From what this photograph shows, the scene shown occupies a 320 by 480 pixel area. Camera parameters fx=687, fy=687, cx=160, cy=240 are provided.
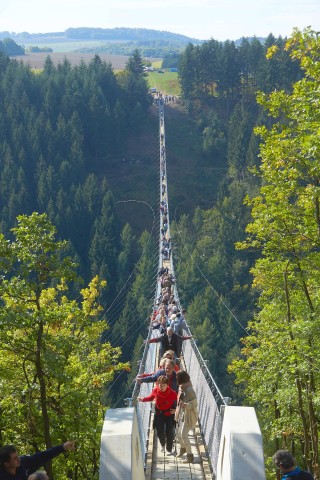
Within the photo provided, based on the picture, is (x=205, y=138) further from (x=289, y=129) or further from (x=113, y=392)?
(x=289, y=129)

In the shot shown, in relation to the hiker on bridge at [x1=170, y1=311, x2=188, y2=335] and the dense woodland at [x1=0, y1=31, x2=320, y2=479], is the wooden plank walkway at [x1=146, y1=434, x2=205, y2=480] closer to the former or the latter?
the dense woodland at [x1=0, y1=31, x2=320, y2=479]

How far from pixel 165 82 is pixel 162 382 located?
11732 cm

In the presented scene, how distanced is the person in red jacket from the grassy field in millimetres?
101406

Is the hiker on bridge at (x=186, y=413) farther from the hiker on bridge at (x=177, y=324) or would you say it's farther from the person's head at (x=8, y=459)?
the hiker on bridge at (x=177, y=324)

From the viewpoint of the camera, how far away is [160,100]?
9281cm

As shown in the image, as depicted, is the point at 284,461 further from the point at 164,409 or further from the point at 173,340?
the point at 173,340

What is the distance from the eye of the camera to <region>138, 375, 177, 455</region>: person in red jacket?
22.3 feet

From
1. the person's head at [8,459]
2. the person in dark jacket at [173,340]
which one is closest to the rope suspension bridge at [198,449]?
the person's head at [8,459]

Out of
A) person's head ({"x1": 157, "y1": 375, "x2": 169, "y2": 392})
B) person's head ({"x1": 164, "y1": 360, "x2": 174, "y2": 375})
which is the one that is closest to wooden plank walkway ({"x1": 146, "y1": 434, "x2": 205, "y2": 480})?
person's head ({"x1": 157, "y1": 375, "x2": 169, "y2": 392})

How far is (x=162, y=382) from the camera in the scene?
6.77 metres

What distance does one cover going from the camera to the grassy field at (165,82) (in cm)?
11338

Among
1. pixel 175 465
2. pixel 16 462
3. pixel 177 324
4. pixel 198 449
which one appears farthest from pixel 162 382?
pixel 177 324

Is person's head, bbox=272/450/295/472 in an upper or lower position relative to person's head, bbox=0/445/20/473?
upper

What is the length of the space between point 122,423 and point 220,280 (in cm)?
5573
